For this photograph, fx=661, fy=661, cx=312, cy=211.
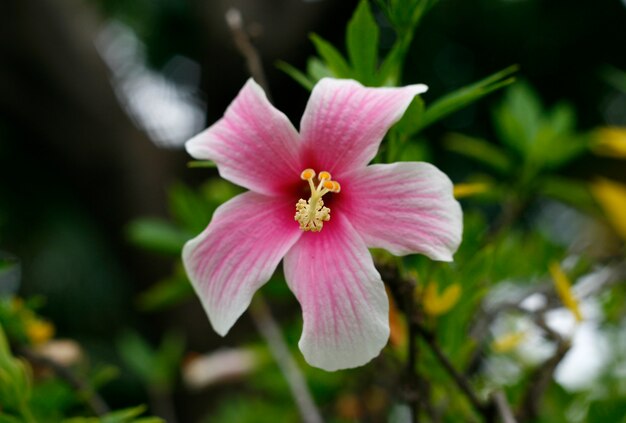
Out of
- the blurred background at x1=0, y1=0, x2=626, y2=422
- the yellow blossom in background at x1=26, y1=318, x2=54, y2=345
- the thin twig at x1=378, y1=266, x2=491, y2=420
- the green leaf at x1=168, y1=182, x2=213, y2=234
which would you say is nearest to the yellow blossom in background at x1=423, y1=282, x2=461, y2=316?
the thin twig at x1=378, y1=266, x2=491, y2=420

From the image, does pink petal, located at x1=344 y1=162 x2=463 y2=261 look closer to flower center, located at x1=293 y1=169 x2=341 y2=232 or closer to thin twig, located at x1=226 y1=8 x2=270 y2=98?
flower center, located at x1=293 y1=169 x2=341 y2=232

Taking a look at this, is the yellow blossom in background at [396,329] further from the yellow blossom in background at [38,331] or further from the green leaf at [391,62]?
the yellow blossom in background at [38,331]

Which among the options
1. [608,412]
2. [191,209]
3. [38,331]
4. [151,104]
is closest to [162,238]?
[191,209]

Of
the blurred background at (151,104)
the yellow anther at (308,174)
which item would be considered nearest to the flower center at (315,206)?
the yellow anther at (308,174)

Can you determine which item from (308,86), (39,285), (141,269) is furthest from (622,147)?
(39,285)

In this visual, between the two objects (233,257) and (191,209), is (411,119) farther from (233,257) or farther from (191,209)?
(191,209)

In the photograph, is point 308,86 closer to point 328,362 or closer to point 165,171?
point 328,362
